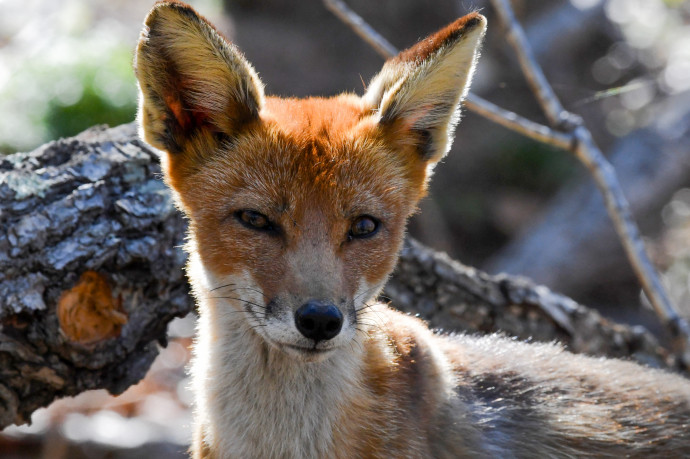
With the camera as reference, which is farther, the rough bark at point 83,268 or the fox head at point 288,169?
the rough bark at point 83,268

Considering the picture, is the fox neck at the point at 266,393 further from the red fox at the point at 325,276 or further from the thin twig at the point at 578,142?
the thin twig at the point at 578,142

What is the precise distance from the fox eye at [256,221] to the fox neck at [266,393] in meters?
0.46

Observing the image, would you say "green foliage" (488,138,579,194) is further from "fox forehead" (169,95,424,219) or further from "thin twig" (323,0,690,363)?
"fox forehead" (169,95,424,219)

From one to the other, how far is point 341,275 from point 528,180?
341 inches

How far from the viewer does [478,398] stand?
4609 mm

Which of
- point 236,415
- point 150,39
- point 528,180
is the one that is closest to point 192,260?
point 236,415

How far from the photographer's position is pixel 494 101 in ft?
42.0

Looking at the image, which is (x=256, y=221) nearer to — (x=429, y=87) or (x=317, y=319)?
(x=317, y=319)

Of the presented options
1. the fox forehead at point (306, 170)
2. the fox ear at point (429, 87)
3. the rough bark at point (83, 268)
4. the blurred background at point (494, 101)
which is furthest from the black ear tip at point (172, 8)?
the blurred background at point (494, 101)

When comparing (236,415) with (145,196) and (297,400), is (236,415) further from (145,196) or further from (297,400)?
(145,196)

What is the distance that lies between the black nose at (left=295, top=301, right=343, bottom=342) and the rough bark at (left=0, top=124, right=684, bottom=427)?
5.68 ft

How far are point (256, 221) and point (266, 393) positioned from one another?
3.17 ft

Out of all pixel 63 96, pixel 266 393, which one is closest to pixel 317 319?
pixel 266 393

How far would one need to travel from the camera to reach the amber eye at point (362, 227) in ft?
13.4
